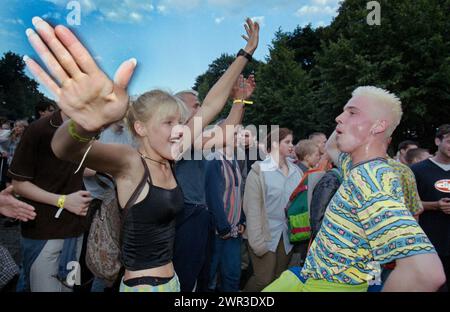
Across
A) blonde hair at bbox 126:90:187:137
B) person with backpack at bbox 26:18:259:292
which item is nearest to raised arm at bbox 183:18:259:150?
person with backpack at bbox 26:18:259:292

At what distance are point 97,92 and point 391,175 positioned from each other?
4.54 ft

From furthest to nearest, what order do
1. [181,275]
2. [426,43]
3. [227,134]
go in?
[426,43] < [227,134] < [181,275]

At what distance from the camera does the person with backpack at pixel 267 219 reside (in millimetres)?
4516

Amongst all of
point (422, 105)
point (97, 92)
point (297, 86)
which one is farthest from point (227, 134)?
point (297, 86)

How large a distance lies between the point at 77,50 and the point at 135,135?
1.31m

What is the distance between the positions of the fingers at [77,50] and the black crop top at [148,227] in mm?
995

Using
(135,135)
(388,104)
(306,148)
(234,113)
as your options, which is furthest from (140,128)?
(306,148)

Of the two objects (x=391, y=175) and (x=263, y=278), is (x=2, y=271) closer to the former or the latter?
(x=391, y=175)

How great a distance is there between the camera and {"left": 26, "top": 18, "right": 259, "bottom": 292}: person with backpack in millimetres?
1076

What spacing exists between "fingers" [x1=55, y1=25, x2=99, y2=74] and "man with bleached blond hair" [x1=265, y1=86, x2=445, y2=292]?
1.32 m

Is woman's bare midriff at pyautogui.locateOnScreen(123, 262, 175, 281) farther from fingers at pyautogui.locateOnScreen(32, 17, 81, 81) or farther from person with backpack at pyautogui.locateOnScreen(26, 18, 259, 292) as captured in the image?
fingers at pyautogui.locateOnScreen(32, 17, 81, 81)

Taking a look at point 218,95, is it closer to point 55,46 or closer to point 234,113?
point 234,113

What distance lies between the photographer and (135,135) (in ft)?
7.69

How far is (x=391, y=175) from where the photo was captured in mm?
1734
